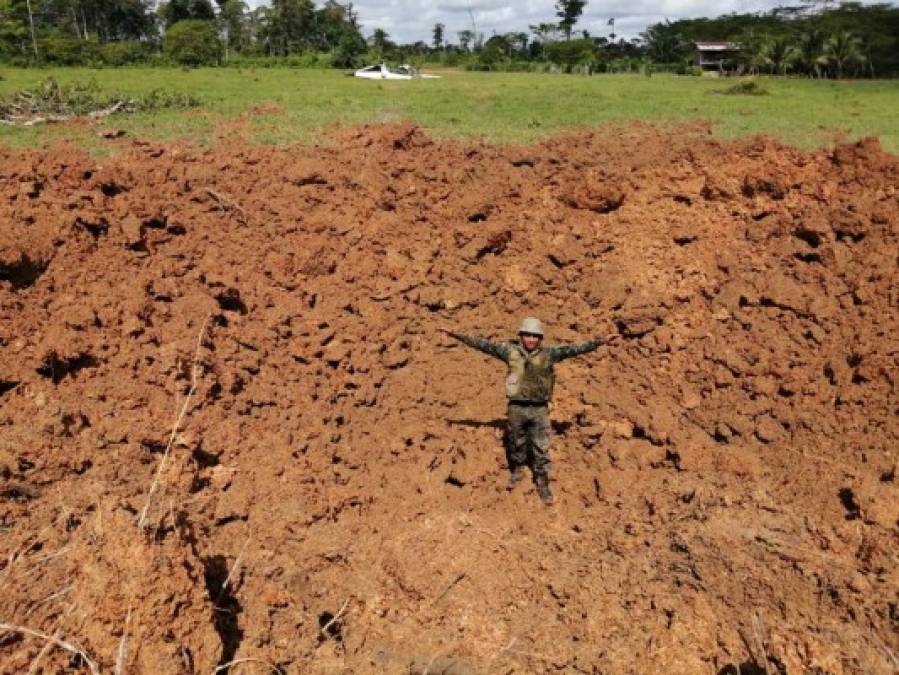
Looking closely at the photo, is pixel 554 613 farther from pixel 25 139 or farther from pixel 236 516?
pixel 25 139

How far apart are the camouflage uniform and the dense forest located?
78.3 ft

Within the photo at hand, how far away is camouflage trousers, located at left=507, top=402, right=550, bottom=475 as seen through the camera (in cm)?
564

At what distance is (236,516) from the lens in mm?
5090

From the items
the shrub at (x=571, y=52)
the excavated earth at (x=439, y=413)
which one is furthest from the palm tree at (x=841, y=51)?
the excavated earth at (x=439, y=413)

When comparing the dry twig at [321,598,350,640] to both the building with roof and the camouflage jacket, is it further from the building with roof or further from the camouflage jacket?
the building with roof

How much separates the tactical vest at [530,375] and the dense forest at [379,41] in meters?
24.0

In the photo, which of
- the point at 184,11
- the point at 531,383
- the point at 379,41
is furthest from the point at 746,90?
the point at 184,11

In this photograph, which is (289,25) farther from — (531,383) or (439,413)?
(531,383)

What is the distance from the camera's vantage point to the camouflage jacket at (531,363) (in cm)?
543

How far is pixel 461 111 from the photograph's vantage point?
12.5 m

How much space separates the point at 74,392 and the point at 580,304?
4.87m

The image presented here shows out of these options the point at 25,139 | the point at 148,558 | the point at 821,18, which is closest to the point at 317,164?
the point at 25,139

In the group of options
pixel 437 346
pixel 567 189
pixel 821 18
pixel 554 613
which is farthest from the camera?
pixel 821 18

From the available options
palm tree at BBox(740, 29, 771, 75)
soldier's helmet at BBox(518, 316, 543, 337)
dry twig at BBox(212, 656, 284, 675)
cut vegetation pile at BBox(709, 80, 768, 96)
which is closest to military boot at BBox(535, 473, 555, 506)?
soldier's helmet at BBox(518, 316, 543, 337)
